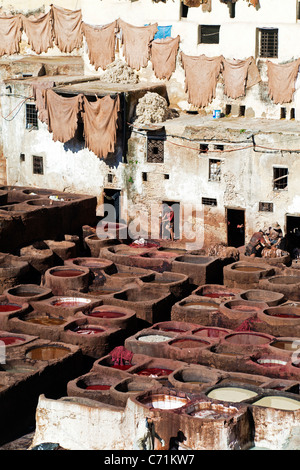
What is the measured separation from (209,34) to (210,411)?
19.0 meters

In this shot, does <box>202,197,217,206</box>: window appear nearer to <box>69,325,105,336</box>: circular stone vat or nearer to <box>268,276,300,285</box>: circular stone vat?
<box>268,276,300,285</box>: circular stone vat

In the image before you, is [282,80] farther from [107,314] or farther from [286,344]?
[286,344]

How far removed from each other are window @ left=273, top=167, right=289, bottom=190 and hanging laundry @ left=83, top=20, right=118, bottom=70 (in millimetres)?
8683

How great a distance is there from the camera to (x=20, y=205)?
39.5 metres

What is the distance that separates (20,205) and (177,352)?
12.2 metres

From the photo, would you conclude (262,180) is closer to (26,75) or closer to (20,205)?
(20,205)

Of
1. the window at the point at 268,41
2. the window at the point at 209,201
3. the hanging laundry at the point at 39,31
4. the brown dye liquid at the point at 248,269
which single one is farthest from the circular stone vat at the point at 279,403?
the hanging laundry at the point at 39,31

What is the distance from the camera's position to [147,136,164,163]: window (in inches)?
1575

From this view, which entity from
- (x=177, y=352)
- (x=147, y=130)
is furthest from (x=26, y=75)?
(x=177, y=352)

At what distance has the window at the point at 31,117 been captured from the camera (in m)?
42.4

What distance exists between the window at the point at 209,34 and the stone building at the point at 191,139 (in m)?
0.04

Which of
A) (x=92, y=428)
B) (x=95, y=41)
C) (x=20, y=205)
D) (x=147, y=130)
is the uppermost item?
(x=95, y=41)

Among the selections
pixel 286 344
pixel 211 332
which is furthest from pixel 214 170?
pixel 286 344

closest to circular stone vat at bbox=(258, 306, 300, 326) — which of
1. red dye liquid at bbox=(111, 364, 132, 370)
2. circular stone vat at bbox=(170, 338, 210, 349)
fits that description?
circular stone vat at bbox=(170, 338, 210, 349)
